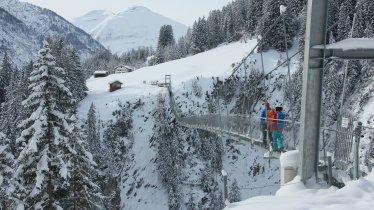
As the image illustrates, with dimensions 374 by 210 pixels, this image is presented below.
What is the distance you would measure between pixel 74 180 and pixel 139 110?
41154mm

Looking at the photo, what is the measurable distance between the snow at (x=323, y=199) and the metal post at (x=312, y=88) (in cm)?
91

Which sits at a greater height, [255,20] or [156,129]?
[255,20]

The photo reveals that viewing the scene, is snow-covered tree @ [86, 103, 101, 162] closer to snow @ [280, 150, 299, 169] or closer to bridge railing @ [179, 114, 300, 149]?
bridge railing @ [179, 114, 300, 149]

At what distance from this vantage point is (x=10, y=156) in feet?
51.6

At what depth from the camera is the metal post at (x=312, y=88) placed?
859 cm

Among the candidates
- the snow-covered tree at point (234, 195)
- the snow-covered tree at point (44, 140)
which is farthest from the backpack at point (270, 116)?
the snow-covered tree at point (234, 195)

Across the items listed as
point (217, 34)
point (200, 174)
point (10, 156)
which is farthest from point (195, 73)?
point (10, 156)

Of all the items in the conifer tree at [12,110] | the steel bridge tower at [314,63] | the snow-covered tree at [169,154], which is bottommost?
the snow-covered tree at [169,154]

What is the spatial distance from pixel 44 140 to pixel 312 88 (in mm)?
11584

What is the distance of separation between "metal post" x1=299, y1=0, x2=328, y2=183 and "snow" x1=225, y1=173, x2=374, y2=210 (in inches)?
35.6

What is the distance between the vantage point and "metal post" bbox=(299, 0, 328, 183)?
8.59m

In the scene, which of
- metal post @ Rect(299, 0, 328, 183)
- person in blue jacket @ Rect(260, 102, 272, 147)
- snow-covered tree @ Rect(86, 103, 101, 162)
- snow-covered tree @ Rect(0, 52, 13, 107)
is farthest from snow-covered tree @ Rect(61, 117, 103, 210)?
snow-covered tree @ Rect(0, 52, 13, 107)

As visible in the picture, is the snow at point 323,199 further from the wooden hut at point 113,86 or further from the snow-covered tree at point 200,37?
the snow-covered tree at point 200,37

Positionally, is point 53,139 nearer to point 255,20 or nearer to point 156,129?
point 156,129
